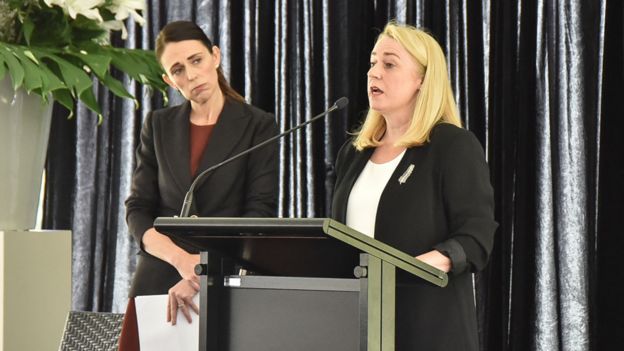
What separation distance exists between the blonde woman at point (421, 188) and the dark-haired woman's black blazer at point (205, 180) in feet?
0.97

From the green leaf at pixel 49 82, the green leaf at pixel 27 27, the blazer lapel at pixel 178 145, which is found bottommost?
the blazer lapel at pixel 178 145

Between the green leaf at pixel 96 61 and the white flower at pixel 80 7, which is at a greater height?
the white flower at pixel 80 7

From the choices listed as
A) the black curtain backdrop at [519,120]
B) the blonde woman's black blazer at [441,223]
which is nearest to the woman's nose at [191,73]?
the blonde woman's black blazer at [441,223]

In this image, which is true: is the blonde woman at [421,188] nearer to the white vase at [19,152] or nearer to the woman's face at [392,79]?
the woman's face at [392,79]

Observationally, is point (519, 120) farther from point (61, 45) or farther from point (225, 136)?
point (61, 45)

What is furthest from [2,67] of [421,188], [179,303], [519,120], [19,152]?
[519,120]

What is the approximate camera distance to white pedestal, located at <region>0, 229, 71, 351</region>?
2699mm

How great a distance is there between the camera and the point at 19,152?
2.74 m

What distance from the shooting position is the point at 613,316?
3.23m

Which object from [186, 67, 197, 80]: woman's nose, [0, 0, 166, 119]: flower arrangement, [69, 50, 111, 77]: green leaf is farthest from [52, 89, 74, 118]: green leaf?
[186, 67, 197, 80]: woman's nose

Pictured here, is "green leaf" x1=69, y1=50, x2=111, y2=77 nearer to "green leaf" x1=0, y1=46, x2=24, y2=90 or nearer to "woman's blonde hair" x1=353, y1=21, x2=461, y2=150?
"green leaf" x1=0, y1=46, x2=24, y2=90

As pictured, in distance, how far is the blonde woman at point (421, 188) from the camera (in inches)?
73.9

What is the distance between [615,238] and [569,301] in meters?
0.28

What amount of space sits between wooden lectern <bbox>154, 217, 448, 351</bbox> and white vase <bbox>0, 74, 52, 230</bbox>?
1.18m
